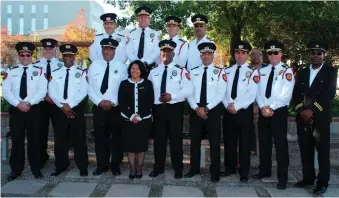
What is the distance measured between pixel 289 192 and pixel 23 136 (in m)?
3.84

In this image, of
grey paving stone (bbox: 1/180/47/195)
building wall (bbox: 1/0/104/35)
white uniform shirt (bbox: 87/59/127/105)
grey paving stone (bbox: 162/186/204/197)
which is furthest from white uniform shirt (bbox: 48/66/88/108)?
building wall (bbox: 1/0/104/35)

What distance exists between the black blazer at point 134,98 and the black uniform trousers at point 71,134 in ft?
2.34

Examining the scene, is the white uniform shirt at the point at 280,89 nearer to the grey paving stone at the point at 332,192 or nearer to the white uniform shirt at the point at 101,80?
the grey paving stone at the point at 332,192

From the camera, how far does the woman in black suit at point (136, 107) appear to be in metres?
5.64

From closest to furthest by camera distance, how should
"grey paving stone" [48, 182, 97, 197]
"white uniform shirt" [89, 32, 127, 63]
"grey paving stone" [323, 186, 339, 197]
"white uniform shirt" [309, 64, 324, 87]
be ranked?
1. "grey paving stone" [48, 182, 97, 197]
2. "grey paving stone" [323, 186, 339, 197]
3. "white uniform shirt" [309, 64, 324, 87]
4. "white uniform shirt" [89, 32, 127, 63]

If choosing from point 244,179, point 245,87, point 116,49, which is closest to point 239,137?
point 244,179

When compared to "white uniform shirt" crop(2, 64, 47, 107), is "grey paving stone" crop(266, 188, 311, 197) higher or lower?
lower

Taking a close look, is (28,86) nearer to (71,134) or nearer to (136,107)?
(71,134)

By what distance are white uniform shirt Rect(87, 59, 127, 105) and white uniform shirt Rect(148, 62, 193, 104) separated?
20.3 inches

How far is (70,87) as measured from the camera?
589 centimetres

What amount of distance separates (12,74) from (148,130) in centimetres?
212

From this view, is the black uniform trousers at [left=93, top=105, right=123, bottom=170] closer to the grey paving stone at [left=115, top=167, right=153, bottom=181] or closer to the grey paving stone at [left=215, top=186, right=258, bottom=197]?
the grey paving stone at [left=115, top=167, right=153, bottom=181]

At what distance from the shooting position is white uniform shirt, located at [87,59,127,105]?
5.89 meters

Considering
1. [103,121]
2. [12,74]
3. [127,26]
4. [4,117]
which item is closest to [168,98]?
[103,121]
